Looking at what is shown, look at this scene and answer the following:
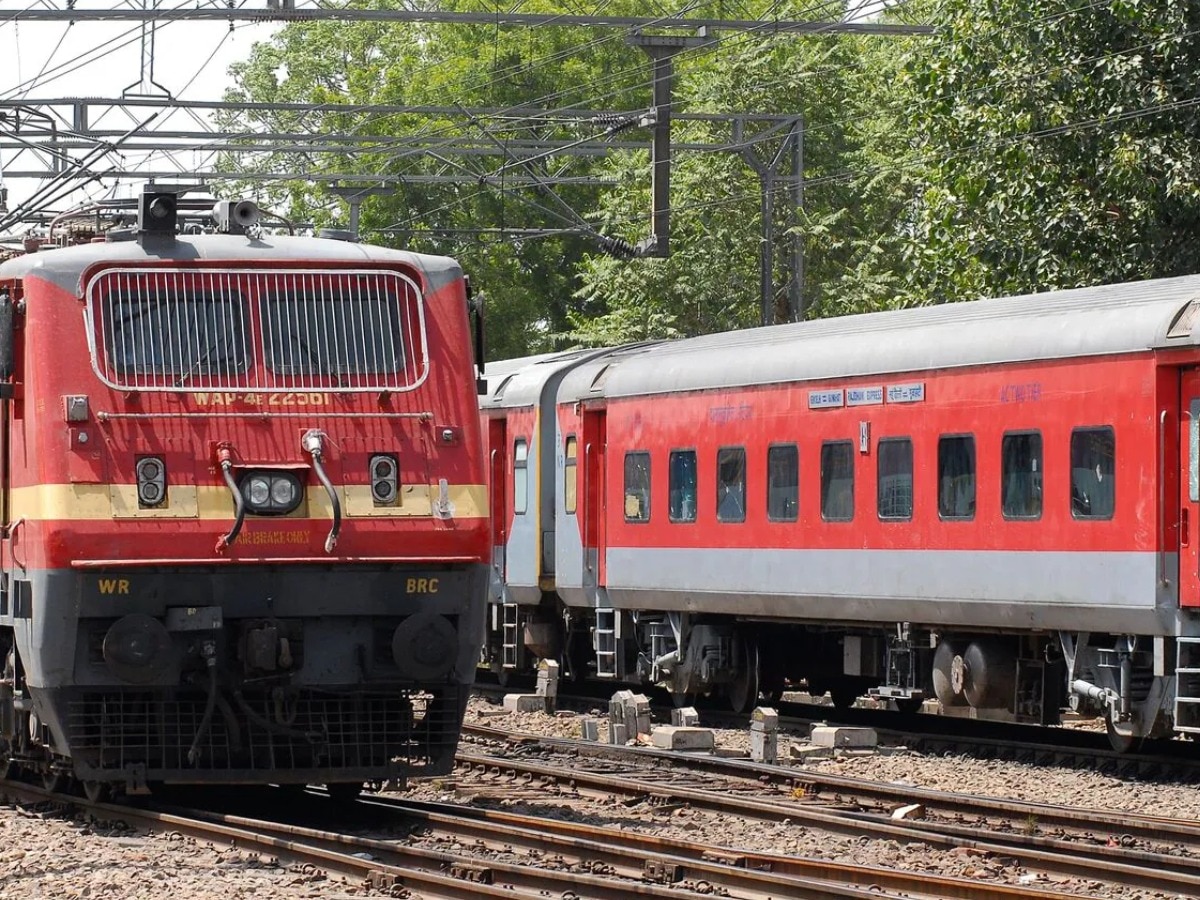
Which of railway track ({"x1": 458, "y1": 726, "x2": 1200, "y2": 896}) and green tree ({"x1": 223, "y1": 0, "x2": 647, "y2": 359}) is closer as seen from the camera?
railway track ({"x1": 458, "y1": 726, "x2": 1200, "y2": 896})

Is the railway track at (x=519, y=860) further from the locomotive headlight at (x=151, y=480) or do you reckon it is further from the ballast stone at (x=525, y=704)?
the ballast stone at (x=525, y=704)

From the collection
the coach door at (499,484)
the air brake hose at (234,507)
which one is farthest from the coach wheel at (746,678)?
the air brake hose at (234,507)

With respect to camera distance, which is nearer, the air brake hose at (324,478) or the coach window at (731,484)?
the air brake hose at (324,478)

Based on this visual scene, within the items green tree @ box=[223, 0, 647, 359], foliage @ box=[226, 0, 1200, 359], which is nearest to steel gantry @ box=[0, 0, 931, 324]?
foliage @ box=[226, 0, 1200, 359]

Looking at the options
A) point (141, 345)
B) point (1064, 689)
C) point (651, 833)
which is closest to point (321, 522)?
point (141, 345)

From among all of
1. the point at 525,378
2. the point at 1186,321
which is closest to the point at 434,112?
the point at 525,378

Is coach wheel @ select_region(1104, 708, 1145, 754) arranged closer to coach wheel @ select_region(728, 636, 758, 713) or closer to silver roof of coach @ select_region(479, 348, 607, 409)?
coach wheel @ select_region(728, 636, 758, 713)

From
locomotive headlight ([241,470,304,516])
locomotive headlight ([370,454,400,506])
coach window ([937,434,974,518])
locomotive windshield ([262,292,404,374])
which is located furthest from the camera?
coach window ([937,434,974,518])

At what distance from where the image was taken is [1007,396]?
17203 millimetres

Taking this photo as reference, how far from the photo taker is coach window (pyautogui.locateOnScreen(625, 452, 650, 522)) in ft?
73.6

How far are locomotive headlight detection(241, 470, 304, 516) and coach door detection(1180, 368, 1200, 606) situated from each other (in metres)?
6.40

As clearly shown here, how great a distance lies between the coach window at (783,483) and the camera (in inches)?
784

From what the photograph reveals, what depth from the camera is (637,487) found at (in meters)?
22.6

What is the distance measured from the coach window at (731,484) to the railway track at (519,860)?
25.6ft
